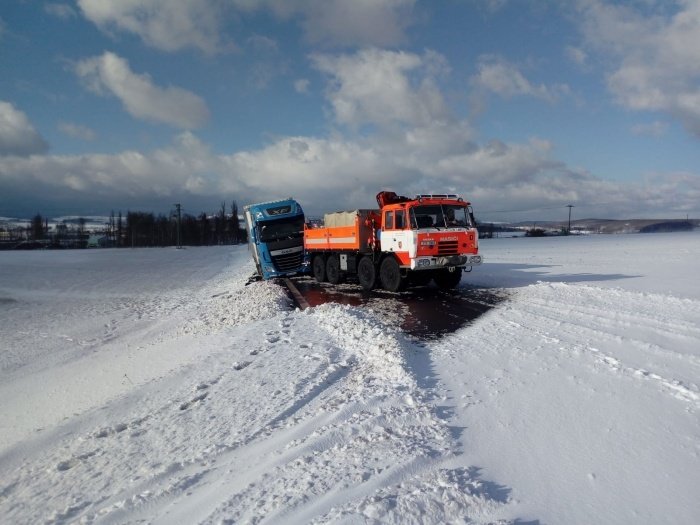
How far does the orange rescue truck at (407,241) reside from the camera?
13688 mm

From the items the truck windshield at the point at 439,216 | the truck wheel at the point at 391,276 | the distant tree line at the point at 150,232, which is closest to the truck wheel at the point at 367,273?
the truck wheel at the point at 391,276

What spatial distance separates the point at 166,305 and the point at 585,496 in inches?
666

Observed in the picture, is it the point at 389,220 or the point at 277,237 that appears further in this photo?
the point at 277,237

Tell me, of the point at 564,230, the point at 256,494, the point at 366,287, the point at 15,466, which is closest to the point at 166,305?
the point at 366,287

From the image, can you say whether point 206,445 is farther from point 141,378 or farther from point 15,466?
point 141,378

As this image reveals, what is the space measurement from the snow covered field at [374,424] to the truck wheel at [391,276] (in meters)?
4.49

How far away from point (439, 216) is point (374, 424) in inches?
409

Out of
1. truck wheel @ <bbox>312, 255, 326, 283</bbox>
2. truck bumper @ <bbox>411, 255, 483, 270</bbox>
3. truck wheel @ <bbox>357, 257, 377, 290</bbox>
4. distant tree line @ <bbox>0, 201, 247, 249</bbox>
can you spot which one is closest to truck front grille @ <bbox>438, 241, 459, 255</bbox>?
truck bumper @ <bbox>411, 255, 483, 270</bbox>

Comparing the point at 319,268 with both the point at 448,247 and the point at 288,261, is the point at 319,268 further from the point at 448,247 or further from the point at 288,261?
the point at 448,247

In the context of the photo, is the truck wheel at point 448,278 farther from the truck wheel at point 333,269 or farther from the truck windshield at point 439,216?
the truck wheel at point 333,269

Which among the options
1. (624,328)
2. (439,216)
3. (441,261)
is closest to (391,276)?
(441,261)

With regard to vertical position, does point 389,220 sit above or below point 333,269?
above

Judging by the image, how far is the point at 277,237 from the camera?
2023cm

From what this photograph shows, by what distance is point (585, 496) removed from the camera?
3.43m
